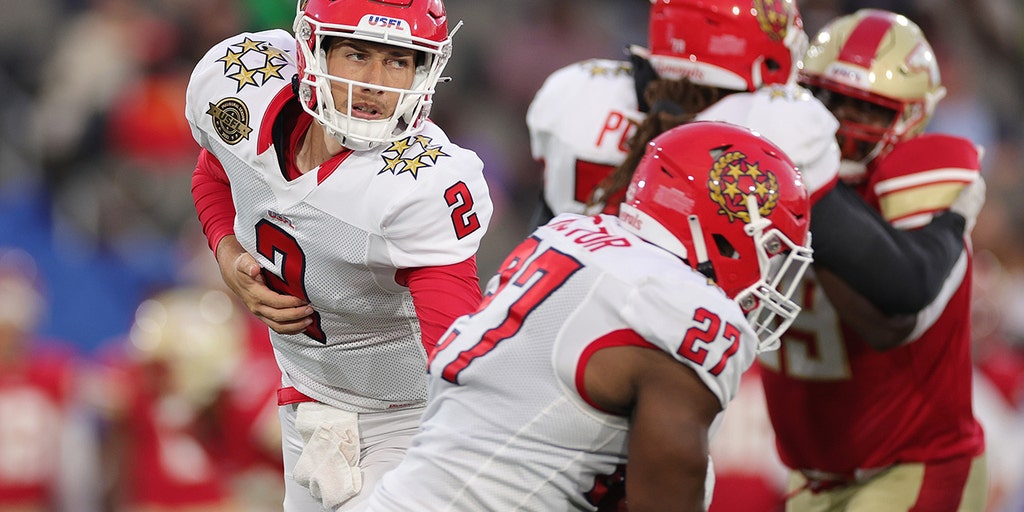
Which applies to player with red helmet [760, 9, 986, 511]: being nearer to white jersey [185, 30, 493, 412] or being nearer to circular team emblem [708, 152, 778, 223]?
circular team emblem [708, 152, 778, 223]

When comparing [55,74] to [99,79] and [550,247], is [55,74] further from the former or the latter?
[550,247]

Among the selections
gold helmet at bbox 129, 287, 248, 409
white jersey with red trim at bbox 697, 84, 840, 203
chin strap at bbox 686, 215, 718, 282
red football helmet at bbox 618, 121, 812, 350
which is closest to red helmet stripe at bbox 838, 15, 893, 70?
white jersey with red trim at bbox 697, 84, 840, 203

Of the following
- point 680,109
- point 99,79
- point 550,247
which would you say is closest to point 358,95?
point 550,247

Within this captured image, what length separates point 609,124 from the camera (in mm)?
3664

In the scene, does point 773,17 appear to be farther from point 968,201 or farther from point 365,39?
point 365,39

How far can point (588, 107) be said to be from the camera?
371 cm

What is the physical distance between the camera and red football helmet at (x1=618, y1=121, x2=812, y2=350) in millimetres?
2646

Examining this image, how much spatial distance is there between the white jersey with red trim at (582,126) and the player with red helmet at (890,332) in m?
0.58

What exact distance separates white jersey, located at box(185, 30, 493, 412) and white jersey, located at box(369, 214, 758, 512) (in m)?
0.33

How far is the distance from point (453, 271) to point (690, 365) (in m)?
0.66

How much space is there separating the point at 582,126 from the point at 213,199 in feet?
3.16

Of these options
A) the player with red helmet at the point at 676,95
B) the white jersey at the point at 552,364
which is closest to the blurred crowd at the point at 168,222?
the player with red helmet at the point at 676,95

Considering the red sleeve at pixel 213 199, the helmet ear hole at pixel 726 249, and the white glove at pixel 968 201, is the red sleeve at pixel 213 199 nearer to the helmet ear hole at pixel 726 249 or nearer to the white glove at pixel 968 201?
the helmet ear hole at pixel 726 249

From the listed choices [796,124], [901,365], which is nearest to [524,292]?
[796,124]
